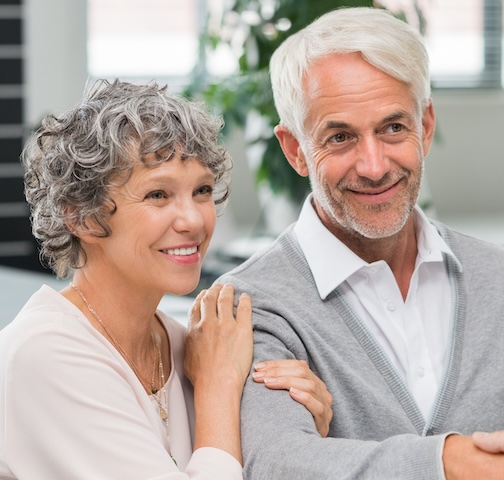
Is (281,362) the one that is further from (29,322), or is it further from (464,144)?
(464,144)

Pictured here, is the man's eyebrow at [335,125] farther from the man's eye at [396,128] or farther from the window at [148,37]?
the window at [148,37]

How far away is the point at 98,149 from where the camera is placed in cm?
149

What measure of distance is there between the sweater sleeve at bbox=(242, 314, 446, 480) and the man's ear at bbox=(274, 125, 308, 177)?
1.18ft

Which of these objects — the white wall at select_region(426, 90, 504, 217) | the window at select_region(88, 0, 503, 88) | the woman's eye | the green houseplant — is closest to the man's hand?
the woman's eye

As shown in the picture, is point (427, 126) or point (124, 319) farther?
point (427, 126)

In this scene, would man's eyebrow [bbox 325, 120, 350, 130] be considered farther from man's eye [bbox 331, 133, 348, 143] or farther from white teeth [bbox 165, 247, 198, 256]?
white teeth [bbox 165, 247, 198, 256]

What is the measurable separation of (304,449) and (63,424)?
0.33 meters

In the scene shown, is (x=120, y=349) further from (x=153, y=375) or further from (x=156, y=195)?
(x=156, y=195)

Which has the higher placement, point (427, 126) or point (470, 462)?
point (427, 126)

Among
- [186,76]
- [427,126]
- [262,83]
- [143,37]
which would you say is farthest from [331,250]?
[143,37]

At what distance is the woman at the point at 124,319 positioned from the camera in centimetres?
142

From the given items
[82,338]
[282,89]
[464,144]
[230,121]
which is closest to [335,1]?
[230,121]

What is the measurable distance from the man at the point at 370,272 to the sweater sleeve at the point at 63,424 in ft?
0.61

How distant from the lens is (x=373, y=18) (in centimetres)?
170
